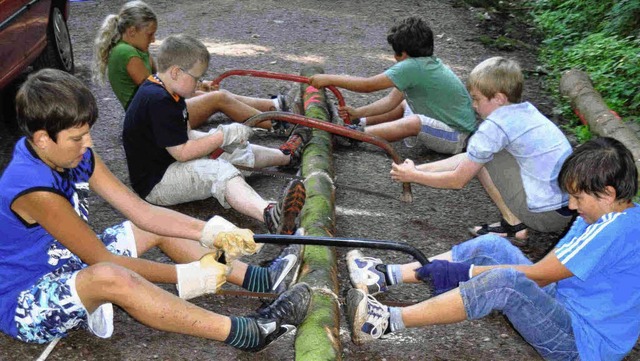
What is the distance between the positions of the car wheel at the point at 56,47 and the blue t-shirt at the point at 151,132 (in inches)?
109

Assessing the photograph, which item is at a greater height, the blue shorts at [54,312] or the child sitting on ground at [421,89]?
the child sitting on ground at [421,89]

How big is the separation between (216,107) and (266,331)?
281 cm

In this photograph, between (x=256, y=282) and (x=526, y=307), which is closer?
(x=526, y=307)

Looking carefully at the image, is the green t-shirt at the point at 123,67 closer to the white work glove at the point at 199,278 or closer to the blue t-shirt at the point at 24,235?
the blue t-shirt at the point at 24,235

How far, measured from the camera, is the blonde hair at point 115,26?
5500 millimetres

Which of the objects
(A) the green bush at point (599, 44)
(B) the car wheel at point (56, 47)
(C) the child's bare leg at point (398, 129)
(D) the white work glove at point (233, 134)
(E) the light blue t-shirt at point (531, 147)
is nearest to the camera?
(E) the light blue t-shirt at point (531, 147)

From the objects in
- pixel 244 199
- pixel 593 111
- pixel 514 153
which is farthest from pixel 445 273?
pixel 593 111

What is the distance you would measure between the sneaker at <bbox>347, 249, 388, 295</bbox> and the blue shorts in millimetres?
1207

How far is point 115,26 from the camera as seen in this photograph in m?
5.59

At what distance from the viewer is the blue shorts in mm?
3219

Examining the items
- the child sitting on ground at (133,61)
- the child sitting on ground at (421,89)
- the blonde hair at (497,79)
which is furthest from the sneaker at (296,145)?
the blonde hair at (497,79)

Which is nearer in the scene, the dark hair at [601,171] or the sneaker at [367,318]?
the dark hair at [601,171]

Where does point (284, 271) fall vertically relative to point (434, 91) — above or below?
below

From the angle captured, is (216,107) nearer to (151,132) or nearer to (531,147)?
(151,132)
